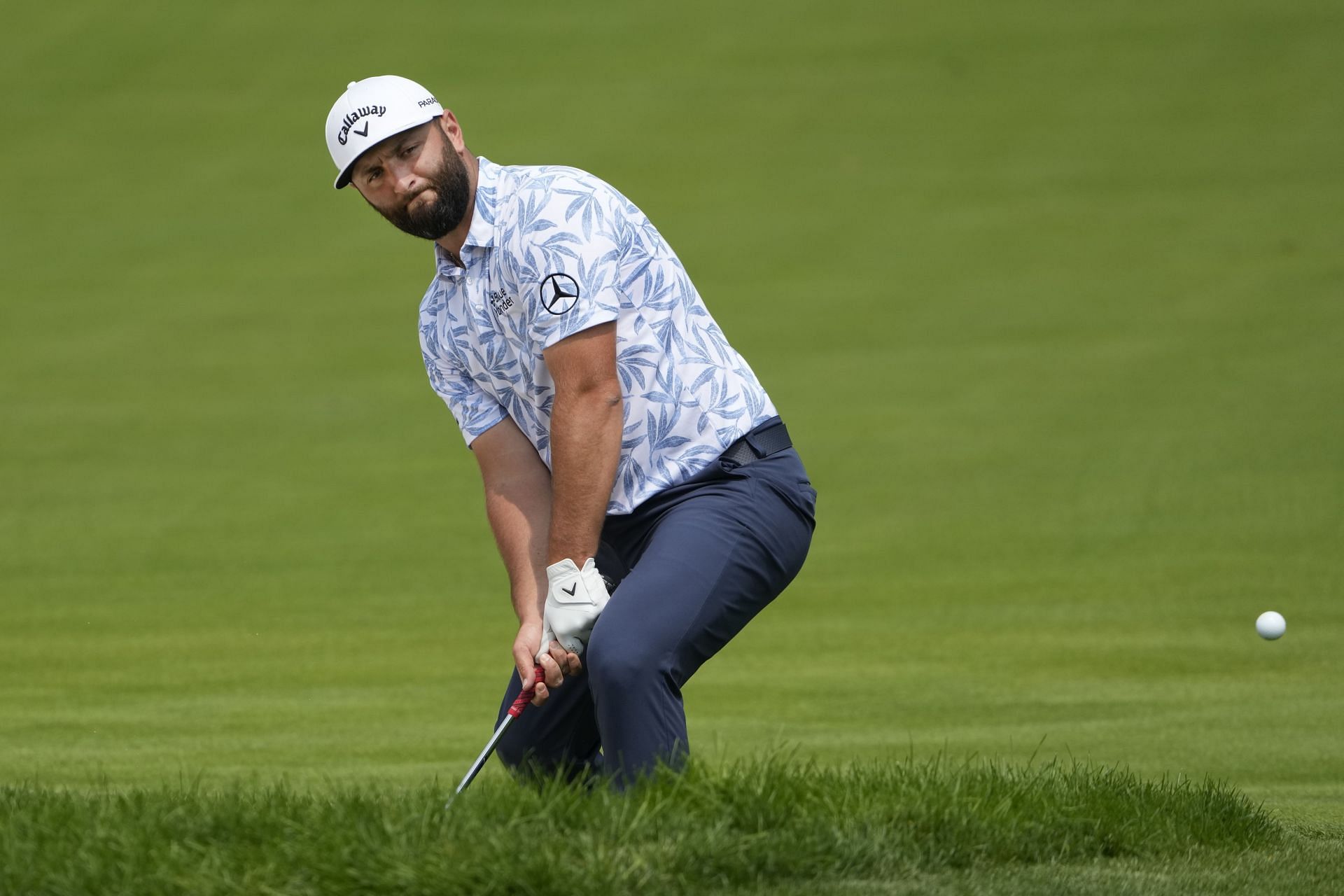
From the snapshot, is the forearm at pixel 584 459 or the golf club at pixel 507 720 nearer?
the forearm at pixel 584 459

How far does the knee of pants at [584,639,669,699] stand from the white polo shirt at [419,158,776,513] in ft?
1.87

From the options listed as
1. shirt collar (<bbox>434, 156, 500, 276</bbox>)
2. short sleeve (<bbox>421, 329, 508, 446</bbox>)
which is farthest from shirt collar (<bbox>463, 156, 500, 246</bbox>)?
short sleeve (<bbox>421, 329, 508, 446</bbox>)

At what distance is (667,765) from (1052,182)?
23.0 meters

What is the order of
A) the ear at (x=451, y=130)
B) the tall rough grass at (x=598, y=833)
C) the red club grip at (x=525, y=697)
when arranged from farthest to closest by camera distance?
the ear at (x=451, y=130)
the red club grip at (x=525, y=697)
the tall rough grass at (x=598, y=833)

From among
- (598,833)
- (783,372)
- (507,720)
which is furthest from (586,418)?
(783,372)

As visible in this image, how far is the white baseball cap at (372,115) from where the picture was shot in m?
4.80

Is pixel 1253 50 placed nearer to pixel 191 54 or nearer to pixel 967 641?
pixel 191 54

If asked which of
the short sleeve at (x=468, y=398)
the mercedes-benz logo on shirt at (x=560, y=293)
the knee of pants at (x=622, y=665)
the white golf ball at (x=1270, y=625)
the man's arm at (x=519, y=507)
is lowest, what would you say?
the white golf ball at (x=1270, y=625)

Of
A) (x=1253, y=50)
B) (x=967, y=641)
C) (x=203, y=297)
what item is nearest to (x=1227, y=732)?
(x=967, y=641)

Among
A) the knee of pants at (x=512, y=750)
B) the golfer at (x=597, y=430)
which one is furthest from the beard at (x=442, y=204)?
the knee of pants at (x=512, y=750)

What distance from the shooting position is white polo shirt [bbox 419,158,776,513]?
4.69m

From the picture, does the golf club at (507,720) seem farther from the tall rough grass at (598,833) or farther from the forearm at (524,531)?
the forearm at (524,531)

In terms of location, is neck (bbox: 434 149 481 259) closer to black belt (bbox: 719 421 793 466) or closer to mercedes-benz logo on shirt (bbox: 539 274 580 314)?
mercedes-benz logo on shirt (bbox: 539 274 580 314)

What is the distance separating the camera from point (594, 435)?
4648mm
